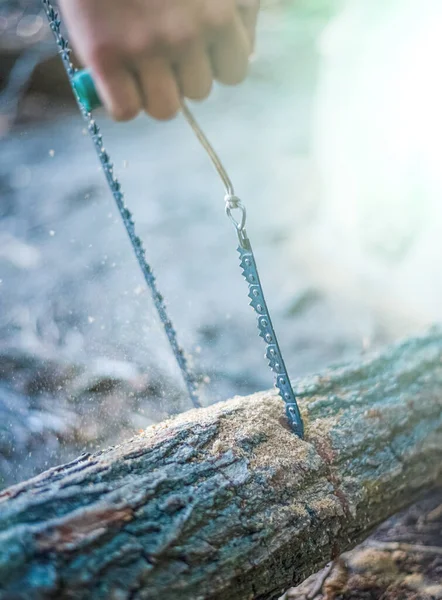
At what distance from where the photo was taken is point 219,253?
10.8 ft

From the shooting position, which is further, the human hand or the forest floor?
the forest floor

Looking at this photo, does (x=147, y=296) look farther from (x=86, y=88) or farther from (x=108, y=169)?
(x=86, y=88)

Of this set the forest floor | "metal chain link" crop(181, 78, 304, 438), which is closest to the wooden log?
"metal chain link" crop(181, 78, 304, 438)

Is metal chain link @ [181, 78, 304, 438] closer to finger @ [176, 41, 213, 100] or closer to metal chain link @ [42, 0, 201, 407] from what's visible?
finger @ [176, 41, 213, 100]

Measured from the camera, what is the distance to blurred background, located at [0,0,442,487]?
2160 millimetres

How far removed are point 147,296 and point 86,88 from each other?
5.19 feet

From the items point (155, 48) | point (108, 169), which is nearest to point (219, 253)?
point (108, 169)

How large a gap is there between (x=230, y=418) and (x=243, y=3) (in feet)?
3.65

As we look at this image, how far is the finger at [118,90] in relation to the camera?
3.35 ft

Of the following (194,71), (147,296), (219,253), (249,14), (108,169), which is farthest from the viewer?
(219,253)

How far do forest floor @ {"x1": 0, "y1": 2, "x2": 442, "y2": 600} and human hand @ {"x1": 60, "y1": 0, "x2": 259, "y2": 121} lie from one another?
4.31 ft

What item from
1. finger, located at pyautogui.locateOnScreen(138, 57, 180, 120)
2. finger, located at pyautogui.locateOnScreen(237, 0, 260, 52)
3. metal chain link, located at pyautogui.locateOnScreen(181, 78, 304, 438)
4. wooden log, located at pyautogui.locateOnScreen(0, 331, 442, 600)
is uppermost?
finger, located at pyautogui.locateOnScreen(237, 0, 260, 52)

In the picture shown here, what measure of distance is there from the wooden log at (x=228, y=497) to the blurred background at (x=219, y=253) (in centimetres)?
77

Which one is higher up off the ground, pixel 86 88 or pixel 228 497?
pixel 86 88
